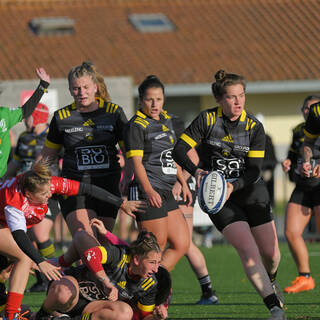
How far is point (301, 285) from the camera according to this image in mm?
8953

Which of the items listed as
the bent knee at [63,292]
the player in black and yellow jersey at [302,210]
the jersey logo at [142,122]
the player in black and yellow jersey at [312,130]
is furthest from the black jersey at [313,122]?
the bent knee at [63,292]

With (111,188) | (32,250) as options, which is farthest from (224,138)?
(32,250)

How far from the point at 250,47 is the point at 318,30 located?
8.32 feet

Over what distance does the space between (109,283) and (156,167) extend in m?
1.47

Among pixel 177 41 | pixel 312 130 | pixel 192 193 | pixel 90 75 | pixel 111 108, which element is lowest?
pixel 192 193

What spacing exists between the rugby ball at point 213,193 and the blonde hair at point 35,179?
118 centimetres

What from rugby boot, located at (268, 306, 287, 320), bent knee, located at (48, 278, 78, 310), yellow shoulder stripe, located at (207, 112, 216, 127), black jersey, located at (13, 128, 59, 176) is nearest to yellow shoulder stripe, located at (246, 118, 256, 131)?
yellow shoulder stripe, located at (207, 112, 216, 127)

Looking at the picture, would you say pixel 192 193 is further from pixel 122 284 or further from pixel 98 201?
pixel 122 284

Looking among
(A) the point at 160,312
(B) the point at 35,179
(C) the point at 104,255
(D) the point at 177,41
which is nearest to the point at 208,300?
(A) the point at 160,312

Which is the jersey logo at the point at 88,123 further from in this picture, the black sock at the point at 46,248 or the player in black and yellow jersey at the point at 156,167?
the black sock at the point at 46,248

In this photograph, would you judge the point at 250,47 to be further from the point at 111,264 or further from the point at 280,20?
the point at 111,264

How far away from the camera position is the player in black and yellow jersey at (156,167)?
6930 millimetres

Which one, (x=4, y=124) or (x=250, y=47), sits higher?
(x=250, y=47)

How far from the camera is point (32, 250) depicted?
600 centimetres
